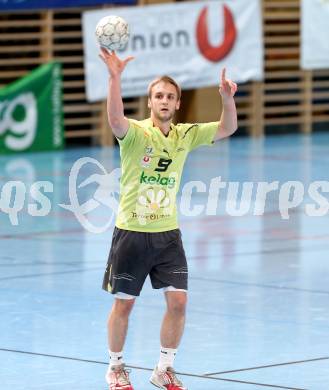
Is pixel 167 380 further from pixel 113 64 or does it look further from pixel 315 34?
pixel 315 34

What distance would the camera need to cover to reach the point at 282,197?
624 inches

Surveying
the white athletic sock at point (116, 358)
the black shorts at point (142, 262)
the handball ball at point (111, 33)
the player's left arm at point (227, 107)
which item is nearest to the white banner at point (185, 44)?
the handball ball at point (111, 33)

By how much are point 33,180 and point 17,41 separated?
638 cm

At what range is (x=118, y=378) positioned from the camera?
6.70 metres

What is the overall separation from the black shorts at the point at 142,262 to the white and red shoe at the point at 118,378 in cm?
42

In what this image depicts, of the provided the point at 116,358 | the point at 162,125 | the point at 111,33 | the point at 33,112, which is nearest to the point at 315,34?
the point at 33,112

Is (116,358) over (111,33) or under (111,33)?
under

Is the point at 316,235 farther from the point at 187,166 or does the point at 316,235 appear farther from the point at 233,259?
the point at 187,166

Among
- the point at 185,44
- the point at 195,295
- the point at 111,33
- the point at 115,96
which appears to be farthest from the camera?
the point at 185,44

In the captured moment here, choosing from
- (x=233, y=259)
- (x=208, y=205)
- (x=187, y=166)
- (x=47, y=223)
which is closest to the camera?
(x=233, y=259)

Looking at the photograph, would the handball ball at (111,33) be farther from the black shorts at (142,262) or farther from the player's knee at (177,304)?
the player's knee at (177,304)

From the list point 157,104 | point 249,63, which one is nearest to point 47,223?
point 157,104

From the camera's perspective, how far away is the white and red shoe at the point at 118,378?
262 inches

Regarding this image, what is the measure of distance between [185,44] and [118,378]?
1635cm
